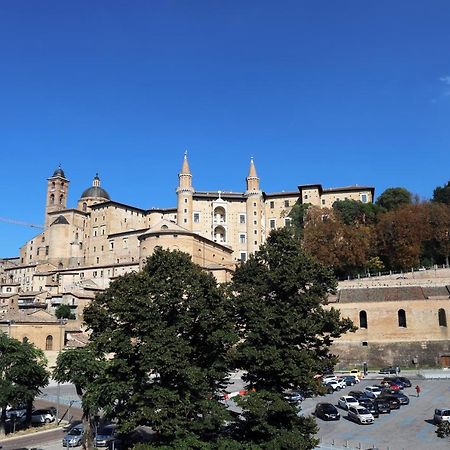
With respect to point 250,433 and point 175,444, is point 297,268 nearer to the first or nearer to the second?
point 250,433

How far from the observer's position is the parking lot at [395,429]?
2595 cm

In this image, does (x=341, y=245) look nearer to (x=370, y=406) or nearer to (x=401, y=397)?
(x=401, y=397)

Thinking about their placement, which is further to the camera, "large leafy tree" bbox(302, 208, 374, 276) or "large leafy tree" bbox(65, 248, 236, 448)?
"large leafy tree" bbox(302, 208, 374, 276)

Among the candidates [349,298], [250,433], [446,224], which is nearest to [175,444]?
[250,433]

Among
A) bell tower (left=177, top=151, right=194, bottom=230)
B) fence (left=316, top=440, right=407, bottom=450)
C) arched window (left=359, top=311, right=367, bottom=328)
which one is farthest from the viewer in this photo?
bell tower (left=177, top=151, right=194, bottom=230)

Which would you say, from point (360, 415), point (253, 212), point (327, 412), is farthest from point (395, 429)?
point (253, 212)

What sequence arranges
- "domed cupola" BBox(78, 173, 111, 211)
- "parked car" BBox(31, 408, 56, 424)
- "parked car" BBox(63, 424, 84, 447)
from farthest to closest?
"domed cupola" BBox(78, 173, 111, 211) < "parked car" BBox(31, 408, 56, 424) < "parked car" BBox(63, 424, 84, 447)

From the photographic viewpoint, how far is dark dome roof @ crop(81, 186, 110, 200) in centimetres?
11164

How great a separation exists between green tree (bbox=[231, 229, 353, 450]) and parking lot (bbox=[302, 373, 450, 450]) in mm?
6840

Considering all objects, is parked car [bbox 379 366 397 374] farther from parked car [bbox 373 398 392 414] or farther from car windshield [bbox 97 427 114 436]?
car windshield [bbox 97 427 114 436]

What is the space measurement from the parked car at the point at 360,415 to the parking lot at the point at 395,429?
308 mm

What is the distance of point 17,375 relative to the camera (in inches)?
1231

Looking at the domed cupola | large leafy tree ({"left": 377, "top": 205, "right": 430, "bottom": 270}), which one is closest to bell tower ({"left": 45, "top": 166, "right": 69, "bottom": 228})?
the domed cupola

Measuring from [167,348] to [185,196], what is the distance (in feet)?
247
